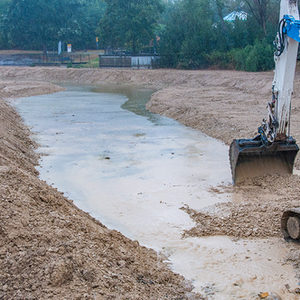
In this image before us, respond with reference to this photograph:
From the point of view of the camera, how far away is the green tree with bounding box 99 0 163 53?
5494 centimetres

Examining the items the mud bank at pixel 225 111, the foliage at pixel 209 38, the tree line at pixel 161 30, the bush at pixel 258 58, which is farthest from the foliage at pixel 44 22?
the bush at pixel 258 58

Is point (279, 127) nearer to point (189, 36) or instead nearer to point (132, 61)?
point (189, 36)

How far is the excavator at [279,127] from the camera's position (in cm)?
988

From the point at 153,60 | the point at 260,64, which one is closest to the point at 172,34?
the point at 153,60

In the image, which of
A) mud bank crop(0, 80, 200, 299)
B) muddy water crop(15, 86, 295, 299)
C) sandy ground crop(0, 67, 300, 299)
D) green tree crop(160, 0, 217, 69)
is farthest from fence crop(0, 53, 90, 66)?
mud bank crop(0, 80, 200, 299)

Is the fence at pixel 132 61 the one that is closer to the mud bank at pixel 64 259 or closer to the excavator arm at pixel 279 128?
the excavator arm at pixel 279 128

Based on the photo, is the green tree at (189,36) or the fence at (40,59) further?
the fence at (40,59)

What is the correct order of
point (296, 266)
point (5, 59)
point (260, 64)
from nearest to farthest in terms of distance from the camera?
point (296, 266)
point (260, 64)
point (5, 59)

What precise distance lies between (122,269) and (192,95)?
24510mm

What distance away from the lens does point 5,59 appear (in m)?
64.3

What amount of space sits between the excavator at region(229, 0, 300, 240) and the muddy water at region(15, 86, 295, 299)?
103cm

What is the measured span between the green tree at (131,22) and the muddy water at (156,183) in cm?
3369

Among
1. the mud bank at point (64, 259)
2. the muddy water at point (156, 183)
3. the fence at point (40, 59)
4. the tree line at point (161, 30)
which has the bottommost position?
the muddy water at point (156, 183)

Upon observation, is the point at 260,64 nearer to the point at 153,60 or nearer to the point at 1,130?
the point at 153,60
